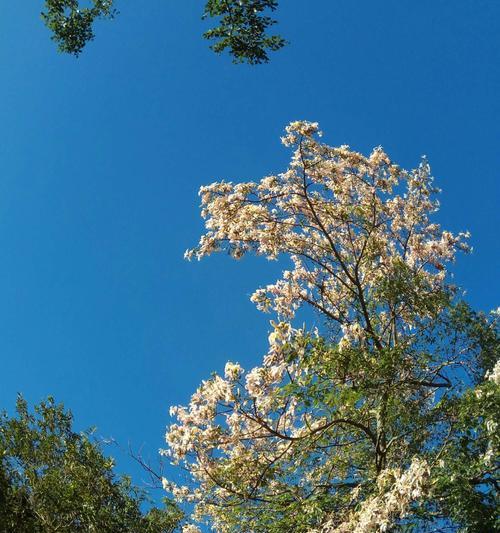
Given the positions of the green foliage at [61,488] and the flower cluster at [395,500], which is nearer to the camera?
the flower cluster at [395,500]

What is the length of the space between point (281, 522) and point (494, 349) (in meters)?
5.92

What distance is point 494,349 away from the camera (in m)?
12.9

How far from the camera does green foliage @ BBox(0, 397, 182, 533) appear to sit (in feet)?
39.3

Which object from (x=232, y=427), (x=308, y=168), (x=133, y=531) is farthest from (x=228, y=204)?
(x=133, y=531)

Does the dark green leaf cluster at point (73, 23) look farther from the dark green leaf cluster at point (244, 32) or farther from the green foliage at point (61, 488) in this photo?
the green foliage at point (61, 488)

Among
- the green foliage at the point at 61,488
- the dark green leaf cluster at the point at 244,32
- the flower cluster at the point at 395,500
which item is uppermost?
the dark green leaf cluster at the point at 244,32

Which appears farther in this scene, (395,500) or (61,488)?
(61,488)

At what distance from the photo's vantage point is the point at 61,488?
1231cm

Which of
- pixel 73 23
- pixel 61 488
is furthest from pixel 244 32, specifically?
pixel 61 488

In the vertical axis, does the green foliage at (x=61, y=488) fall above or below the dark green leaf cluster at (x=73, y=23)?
below

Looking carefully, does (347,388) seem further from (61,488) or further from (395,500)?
(61,488)

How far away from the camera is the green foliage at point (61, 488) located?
1199 centimetres


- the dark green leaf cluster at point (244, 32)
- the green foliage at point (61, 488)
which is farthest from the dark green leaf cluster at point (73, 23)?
the green foliage at point (61, 488)

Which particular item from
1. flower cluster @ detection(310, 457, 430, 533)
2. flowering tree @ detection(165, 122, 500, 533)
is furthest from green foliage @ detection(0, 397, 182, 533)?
flower cluster @ detection(310, 457, 430, 533)
